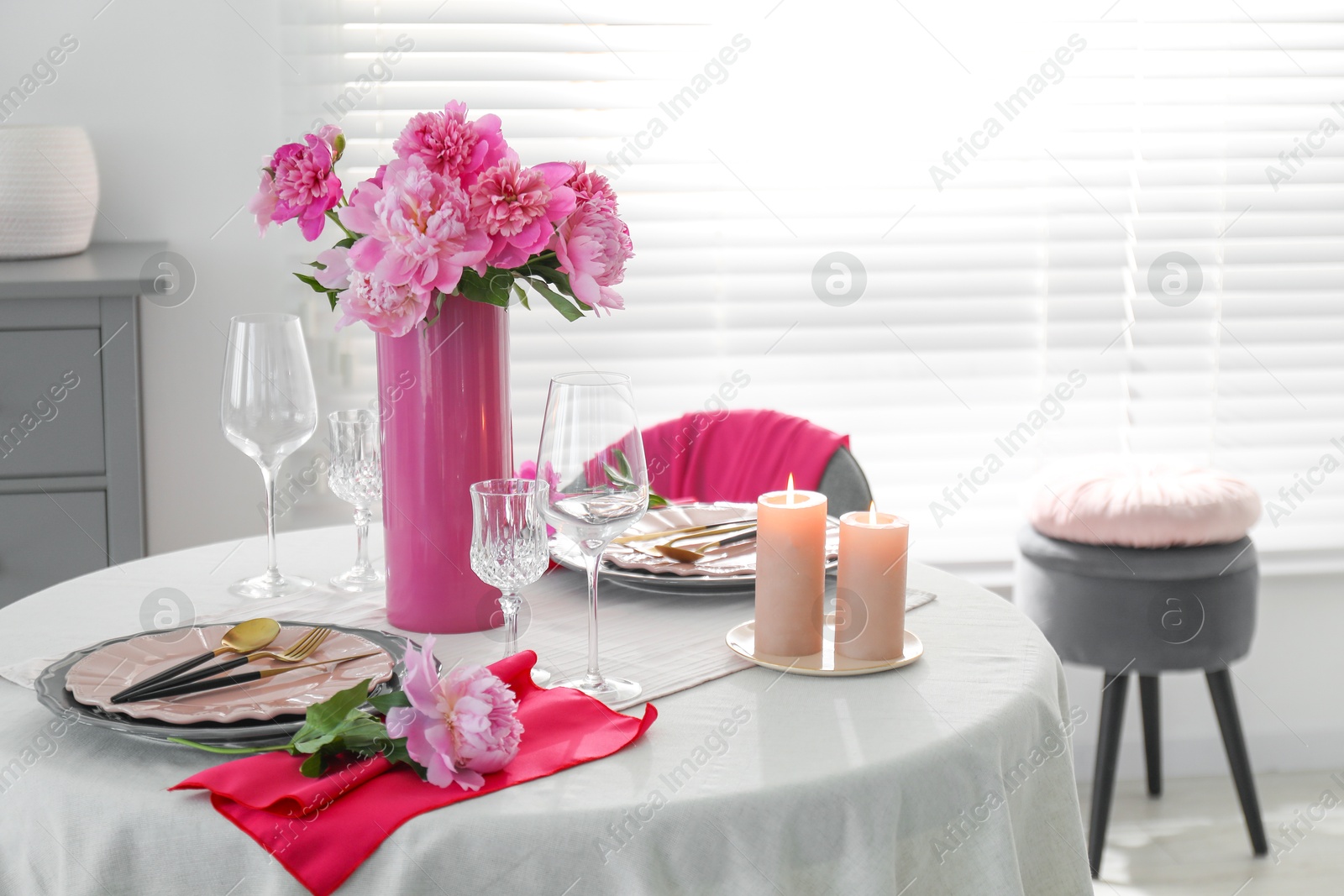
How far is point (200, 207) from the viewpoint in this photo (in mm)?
2422

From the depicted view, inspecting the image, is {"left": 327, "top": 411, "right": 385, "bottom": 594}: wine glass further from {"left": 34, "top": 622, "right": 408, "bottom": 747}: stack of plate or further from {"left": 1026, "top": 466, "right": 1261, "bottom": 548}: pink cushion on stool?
{"left": 1026, "top": 466, "right": 1261, "bottom": 548}: pink cushion on stool

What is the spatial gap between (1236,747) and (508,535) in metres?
1.91

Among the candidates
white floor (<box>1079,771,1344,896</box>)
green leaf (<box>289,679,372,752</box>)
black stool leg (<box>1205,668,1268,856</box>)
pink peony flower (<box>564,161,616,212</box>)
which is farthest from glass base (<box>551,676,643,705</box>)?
black stool leg (<box>1205,668,1268,856</box>)

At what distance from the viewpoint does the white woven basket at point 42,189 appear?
2160 mm

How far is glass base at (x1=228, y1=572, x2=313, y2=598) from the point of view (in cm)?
134

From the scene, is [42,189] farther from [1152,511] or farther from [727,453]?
[1152,511]

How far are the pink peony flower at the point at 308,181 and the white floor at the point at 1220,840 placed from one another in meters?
1.94

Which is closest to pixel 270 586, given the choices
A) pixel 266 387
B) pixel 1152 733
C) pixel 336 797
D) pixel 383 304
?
pixel 266 387

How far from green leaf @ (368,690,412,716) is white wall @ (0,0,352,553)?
68.2 inches

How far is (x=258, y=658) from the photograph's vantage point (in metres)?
1.04

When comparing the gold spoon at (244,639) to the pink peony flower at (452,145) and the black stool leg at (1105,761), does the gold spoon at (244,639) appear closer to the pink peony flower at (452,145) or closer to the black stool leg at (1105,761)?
the pink peony flower at (452,145)

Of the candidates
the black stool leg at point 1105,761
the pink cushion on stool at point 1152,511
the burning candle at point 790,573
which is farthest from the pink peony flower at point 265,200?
the black stool leg at point 1105,761

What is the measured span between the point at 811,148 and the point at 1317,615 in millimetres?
1664

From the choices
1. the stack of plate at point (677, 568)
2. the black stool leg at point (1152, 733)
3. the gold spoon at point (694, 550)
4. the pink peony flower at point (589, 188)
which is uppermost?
the pink peony flower at point (589, 188)
